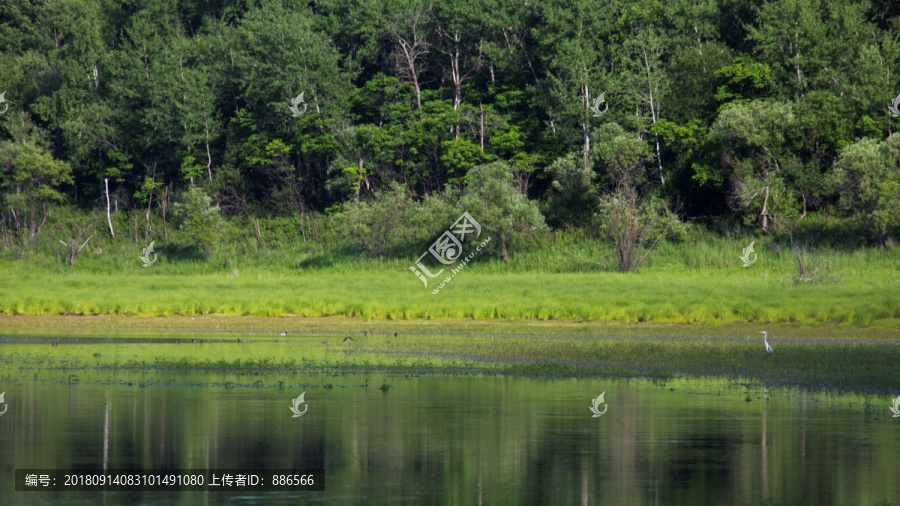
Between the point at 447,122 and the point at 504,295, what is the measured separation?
2593 cm

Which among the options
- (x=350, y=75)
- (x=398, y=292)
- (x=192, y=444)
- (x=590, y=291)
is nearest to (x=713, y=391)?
(x=192, y=444)

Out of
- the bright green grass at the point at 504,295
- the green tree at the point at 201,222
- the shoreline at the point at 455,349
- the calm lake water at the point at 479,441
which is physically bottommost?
the calm lake water at the point at 479,441

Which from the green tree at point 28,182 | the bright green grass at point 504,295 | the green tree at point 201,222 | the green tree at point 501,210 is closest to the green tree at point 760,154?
the bright green grass at point 504,295

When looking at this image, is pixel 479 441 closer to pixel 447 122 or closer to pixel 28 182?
pixel 447 122

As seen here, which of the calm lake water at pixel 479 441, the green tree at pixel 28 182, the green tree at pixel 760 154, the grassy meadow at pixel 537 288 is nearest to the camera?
the calm lake water at pixel 479 441

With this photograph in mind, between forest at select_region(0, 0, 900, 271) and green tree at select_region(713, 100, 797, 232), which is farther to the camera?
forest at select_region(0, 0, 900, 271)

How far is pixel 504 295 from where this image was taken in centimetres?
4381

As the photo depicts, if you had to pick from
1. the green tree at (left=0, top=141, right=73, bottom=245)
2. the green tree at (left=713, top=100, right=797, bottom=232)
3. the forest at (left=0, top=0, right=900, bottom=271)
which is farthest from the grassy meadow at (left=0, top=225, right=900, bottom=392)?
the green tree at (left=0, top=141, right=73, bottom=245)

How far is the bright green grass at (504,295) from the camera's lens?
128ft

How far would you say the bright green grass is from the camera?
38.9 metres

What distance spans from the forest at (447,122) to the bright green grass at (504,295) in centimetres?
611

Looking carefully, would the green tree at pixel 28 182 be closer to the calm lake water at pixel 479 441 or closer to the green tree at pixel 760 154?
the green tree at pixel 760 154

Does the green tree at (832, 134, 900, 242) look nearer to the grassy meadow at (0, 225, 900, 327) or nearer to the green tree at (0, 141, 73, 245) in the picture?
the grassy meadow at (0, 225, 900, 327)

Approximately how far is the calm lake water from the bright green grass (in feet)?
55.1
